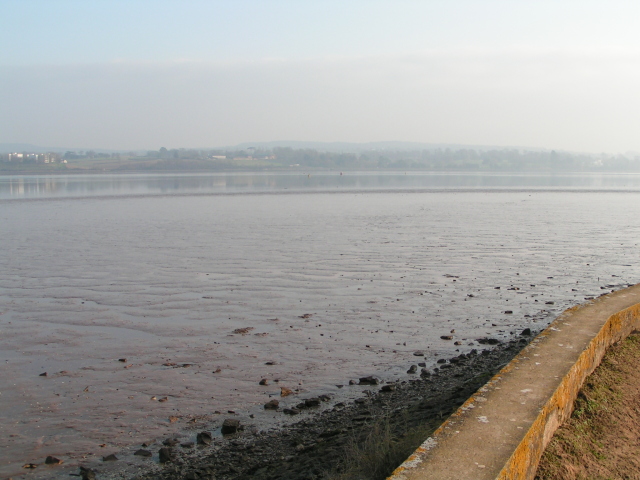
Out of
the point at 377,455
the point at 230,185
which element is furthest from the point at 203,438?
the point at 230,185

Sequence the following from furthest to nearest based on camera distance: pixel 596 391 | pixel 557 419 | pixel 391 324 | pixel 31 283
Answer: pixel 31 283 → pixel 391 324 → pixel 596 391 → pixel 557 419

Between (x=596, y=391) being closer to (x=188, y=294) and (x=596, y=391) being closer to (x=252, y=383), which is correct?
(x=252, y=383)

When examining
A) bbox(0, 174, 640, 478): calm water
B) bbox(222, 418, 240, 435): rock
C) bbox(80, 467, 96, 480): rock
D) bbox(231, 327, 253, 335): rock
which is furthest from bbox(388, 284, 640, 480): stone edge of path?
bbox(231, 327, 253, 335): rock

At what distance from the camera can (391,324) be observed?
12.0 metres

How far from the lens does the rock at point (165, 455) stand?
6746 mm

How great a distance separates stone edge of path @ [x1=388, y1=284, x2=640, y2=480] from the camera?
453 centimetres

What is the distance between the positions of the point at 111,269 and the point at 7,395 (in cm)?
991

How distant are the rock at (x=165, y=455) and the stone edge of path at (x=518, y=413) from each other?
3146mm

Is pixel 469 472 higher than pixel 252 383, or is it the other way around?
pixel 469 472

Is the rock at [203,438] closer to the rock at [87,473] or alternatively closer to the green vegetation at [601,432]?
the rock at [87,473]

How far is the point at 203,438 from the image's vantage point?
7180 millimetres

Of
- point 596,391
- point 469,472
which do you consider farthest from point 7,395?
point 596,391

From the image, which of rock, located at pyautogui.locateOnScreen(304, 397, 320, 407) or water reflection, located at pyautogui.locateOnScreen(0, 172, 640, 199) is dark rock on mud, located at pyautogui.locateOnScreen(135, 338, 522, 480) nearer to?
rock, located at pyautogui.locateOnScreen(304, 397, 320, 407)

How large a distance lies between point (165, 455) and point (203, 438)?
533 millimetres
